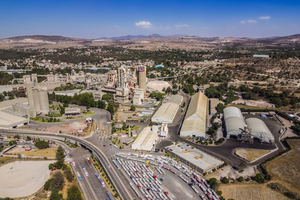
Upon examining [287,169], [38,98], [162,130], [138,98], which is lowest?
[287,169]

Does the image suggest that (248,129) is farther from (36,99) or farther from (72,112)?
(36,99)

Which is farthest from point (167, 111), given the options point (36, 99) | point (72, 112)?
point (36, 99)

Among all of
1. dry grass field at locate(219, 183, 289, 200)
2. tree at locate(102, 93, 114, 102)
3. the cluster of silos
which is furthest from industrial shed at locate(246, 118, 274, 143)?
the cluster of silos

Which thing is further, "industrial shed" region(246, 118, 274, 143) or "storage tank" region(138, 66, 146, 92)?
"storage tank" region(138, 66, 146, 92)

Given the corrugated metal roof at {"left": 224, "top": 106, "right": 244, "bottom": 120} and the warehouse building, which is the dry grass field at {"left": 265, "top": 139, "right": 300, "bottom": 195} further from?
the warehouse building

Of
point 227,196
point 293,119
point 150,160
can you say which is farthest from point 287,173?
point 293,119

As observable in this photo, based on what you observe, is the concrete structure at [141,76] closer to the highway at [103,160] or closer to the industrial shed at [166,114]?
the industrial shed at [166,114]

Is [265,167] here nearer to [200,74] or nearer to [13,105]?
[13,105]
